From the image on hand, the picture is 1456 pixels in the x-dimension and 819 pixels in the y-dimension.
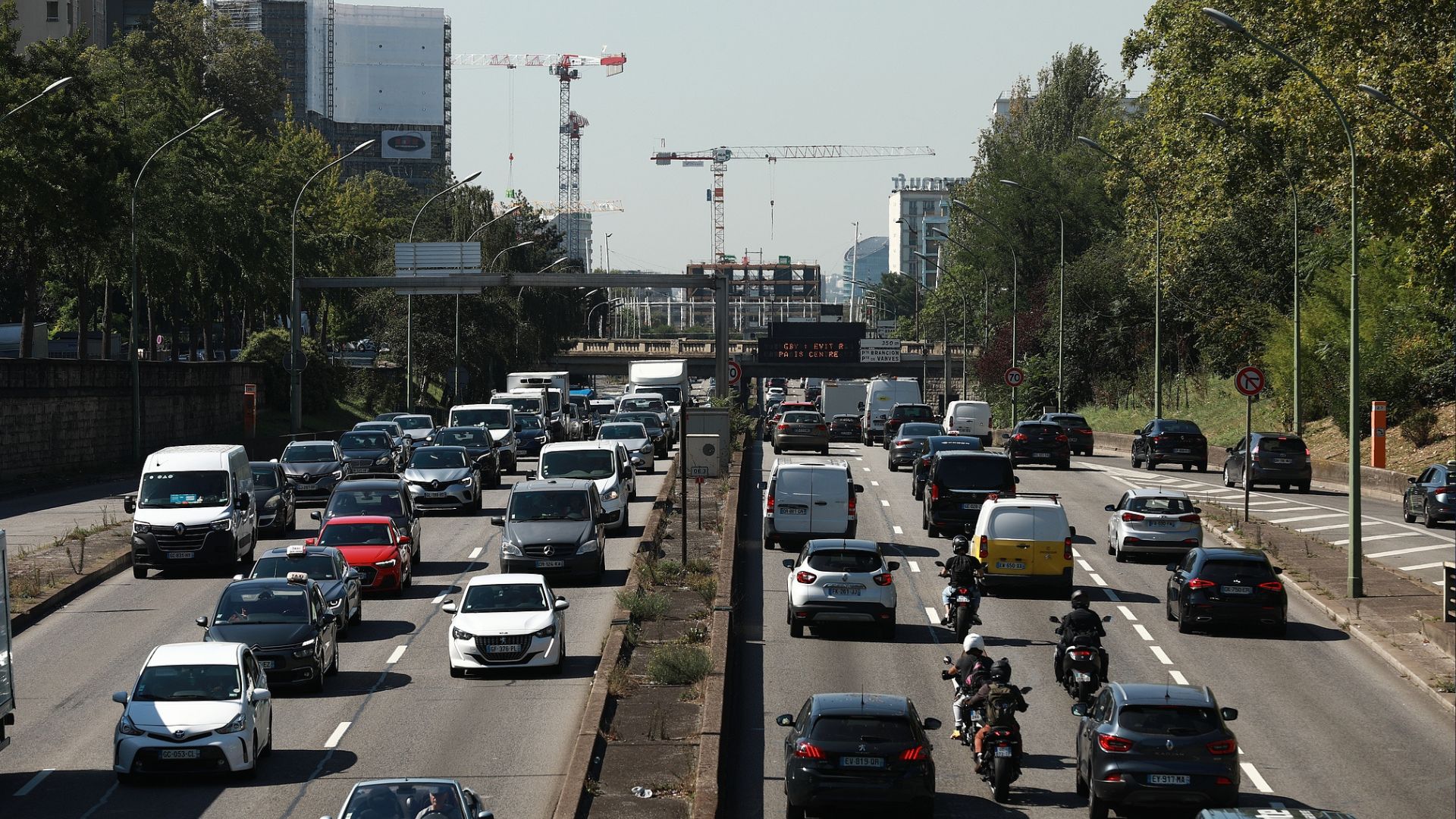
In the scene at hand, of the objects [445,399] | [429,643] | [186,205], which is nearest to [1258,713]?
[429,643]

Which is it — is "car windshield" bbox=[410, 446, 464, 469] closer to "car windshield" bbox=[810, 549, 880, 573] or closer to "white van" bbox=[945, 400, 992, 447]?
"car windshield" bbox=[810, 549, 880, 573]

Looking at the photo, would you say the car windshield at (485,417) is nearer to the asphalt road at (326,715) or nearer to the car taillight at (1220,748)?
the asphalt road at (326,715)

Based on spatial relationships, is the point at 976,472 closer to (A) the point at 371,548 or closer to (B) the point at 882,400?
(A) the point at 371,548

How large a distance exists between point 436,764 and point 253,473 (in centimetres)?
2224

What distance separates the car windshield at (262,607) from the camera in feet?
77.4

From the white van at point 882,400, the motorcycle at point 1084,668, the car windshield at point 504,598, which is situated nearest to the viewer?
the motorcycle at point 1084,668

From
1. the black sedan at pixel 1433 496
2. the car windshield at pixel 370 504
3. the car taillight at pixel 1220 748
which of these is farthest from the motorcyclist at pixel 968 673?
the black sedan at pixel 1433 496

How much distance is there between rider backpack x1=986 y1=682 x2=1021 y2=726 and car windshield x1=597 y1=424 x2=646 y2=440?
3623 cm

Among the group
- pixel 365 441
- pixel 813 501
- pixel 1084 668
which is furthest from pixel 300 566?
pixel 365 441

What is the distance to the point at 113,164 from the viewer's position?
187 ft

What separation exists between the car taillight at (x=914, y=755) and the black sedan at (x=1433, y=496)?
84.6 feet

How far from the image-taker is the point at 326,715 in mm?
22234

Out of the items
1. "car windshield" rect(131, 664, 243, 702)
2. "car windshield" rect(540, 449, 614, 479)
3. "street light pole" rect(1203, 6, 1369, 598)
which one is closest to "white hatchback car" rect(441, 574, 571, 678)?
"car windshield" rect(131, 664, 243, 702)

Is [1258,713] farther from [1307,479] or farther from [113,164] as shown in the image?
[113,164]
